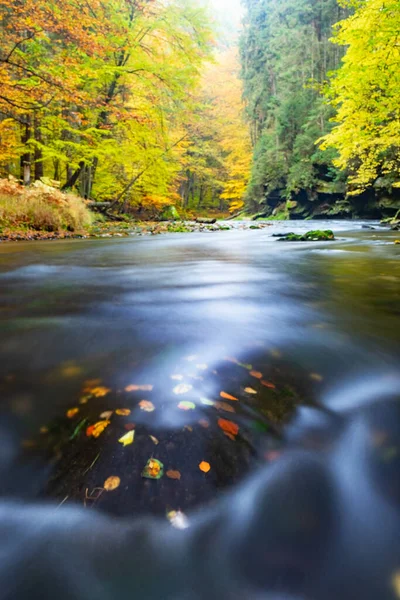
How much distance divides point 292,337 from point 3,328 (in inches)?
57.3

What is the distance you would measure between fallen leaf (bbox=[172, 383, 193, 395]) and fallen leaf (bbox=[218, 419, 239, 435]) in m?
0.18

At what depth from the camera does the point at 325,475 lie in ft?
2.73

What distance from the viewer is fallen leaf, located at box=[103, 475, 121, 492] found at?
0.78m

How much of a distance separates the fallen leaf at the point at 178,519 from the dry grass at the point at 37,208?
850 cm

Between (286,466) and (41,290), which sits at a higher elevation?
(286,466)

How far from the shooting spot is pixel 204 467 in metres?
0.84

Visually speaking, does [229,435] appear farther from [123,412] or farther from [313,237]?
[313,237]

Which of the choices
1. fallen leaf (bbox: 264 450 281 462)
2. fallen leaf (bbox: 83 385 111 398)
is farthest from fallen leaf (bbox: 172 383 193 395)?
fallen leaf (bbox: 264 450 281 462)

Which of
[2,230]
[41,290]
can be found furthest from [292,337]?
[2,230]

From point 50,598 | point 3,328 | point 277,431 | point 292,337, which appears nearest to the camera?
point 50,598

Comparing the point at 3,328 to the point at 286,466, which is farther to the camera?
the point at 3,328

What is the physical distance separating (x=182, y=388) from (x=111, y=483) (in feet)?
1.33

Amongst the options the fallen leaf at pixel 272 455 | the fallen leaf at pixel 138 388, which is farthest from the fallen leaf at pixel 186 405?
the fallen leaf at pixel 272 455

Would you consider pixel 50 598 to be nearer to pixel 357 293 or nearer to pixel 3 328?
pixel 3 328
